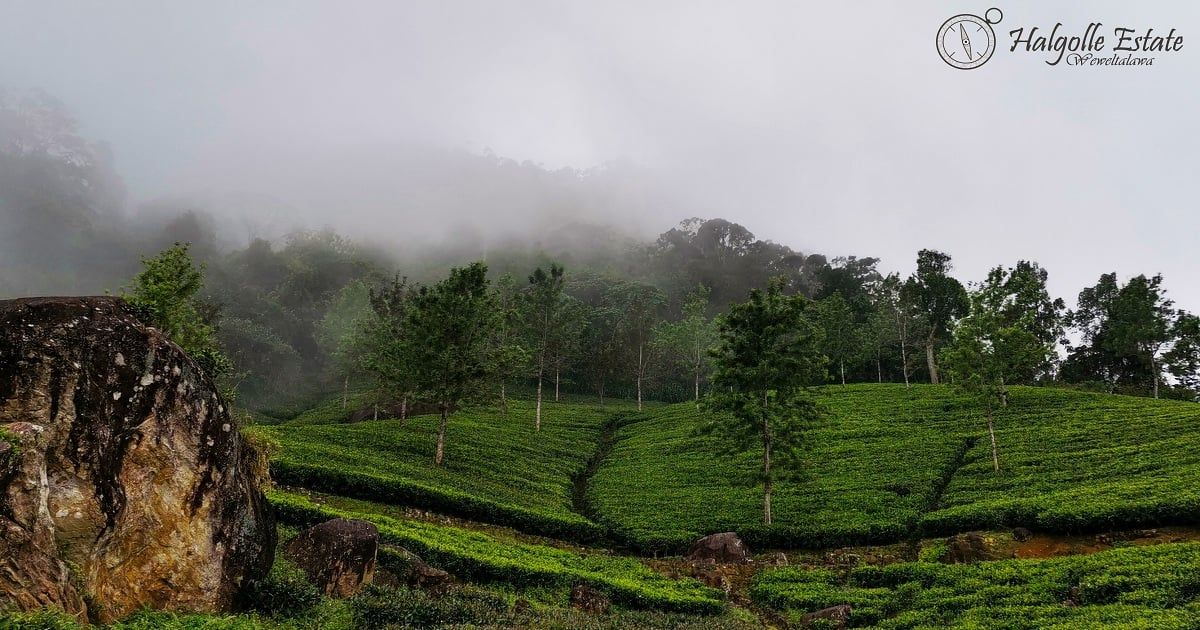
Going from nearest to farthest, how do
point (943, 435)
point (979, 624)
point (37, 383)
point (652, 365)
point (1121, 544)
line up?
point (37, 383) → point (979, 624) → point (1121, 544) → point (943, 435) → point (652, 365)

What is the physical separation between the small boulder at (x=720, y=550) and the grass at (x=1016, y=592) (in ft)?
9.18

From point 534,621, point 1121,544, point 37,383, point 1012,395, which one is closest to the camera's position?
point 37,383

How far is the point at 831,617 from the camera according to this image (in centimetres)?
1769

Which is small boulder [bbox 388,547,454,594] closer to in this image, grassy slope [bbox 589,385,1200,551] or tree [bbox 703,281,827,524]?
grassy slope [bbox 589,385,1200,551]

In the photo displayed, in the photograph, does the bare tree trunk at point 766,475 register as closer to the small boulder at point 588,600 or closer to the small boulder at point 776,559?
the small boulder at point 776,559

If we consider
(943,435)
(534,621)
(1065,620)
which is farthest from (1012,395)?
(534,621)

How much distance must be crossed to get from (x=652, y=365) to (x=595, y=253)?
82.0m

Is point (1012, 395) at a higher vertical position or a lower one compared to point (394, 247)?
lower

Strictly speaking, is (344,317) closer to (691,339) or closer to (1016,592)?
(691,339)

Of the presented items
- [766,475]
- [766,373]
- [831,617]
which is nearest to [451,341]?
[766,373]

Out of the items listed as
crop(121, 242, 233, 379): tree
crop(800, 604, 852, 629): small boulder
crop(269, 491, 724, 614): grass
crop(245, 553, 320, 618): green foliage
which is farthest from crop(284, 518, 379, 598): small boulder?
crop(121, 242, 233, 379): tree

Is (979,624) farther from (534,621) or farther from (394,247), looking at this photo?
(394,247)

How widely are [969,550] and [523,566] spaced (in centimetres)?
1607

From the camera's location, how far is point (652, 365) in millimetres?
69625
